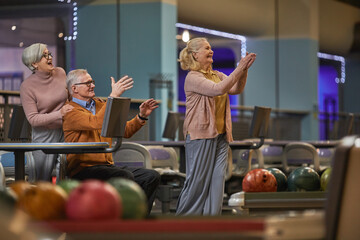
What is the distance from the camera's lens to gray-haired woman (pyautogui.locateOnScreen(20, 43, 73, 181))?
4.18 metres

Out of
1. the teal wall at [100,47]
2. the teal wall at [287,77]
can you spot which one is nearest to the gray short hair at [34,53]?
the teal wall at [100,47]

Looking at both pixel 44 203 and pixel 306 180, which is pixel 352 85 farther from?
pixel 44 203

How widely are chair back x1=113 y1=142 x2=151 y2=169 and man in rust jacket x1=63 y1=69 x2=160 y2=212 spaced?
1.14 meters

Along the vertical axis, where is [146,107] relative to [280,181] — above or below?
above

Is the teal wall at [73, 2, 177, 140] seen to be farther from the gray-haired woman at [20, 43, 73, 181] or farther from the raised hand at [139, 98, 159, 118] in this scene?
the raised hand at [139, 98, 159, 118]

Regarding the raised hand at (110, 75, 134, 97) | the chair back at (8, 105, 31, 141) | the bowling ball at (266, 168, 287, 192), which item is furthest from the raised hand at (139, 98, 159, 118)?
the chair back at (8, 105, 31, 141)

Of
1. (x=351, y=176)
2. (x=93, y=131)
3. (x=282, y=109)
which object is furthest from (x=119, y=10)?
(x=351, y=176)

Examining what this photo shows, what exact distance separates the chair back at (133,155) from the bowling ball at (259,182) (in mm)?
2054

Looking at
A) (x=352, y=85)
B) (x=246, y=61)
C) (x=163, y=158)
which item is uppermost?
(x=352, y=85)

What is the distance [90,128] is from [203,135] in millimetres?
738

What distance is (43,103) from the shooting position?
4273 millimetres

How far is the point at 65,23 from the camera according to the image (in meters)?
12.0

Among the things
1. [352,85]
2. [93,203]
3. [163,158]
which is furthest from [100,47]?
[93,203]

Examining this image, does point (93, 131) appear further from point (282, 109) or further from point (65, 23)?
point (282, 109)
